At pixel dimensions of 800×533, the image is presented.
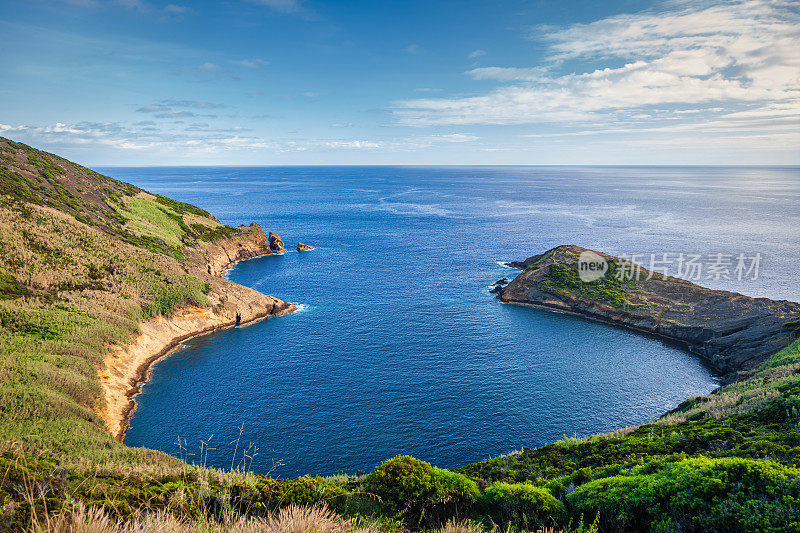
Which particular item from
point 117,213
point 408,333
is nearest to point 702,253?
point 408,333

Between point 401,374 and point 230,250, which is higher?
point 230,250

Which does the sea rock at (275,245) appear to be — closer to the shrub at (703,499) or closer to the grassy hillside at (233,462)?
Answer: the grassy hillside at (233,462)

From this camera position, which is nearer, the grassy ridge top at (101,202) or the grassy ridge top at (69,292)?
the grassy ridge top at (69,292)

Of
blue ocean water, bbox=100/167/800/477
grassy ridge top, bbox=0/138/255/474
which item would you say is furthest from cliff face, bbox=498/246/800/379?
grassy ridge top, bbox=0/138/255/474

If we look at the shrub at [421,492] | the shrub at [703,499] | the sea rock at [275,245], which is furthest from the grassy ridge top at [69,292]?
the shrub at [703,499]

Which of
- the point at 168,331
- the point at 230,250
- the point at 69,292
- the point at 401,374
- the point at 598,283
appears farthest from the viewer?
the point at 230,250

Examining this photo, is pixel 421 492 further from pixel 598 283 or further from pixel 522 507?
pixel 598 283

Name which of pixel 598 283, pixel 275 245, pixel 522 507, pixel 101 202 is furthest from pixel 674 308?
pixel 101 202
